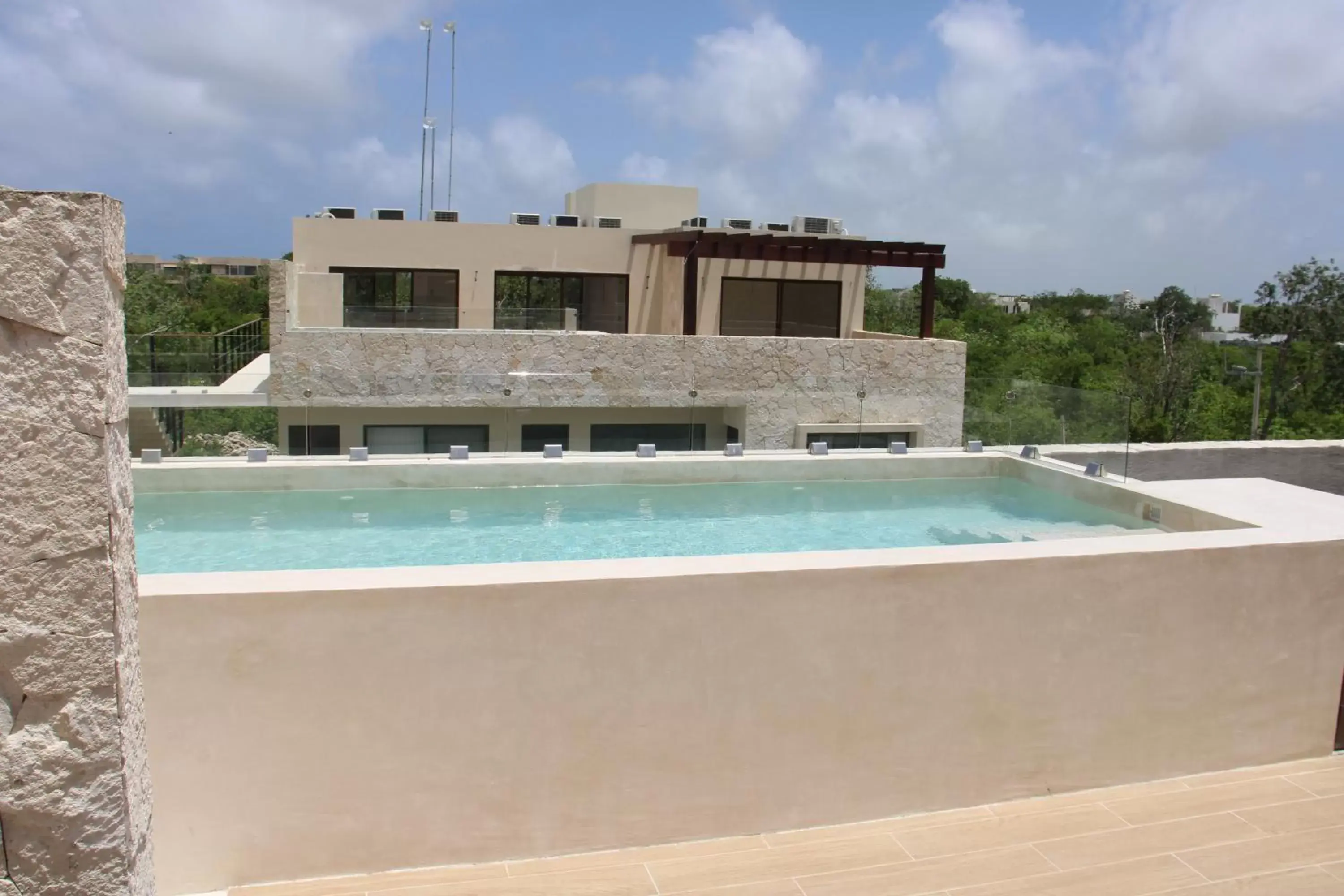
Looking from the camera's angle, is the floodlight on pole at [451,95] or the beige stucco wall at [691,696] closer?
the beige stucco wall at [691,696]

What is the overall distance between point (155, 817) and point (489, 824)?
1383 millimetres

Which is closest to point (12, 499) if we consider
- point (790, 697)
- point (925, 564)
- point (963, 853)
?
point (790, 697)

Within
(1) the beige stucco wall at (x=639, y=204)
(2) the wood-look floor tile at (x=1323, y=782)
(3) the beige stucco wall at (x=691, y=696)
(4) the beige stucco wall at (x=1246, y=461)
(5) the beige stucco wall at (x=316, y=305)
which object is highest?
(1) the beige stucco wall at (x=639, y=204)

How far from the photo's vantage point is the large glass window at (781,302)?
2361 cm

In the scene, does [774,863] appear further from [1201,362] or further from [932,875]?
[1201,362]

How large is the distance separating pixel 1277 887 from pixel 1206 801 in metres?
0.84

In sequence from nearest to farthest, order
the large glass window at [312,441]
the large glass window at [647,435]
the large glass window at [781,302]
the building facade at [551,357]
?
the large glass window at [312,441] → the building facade at [551,357] → the large glass window at [647,435] → the large glass window at [781,302]

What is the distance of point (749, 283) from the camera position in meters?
23.8

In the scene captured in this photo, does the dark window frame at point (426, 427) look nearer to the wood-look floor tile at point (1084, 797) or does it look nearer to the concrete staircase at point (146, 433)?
the concrete staircase at point (146, 433)

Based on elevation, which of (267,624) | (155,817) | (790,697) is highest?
(267,624)

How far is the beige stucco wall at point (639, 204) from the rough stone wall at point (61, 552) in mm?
23578

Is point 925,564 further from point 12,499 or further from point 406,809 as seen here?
point 12,499

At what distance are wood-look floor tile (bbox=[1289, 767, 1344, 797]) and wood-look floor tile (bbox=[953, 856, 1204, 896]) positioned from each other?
1.37 meters

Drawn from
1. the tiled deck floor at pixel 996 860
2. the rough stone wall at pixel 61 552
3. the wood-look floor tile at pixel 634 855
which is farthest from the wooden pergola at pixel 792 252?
the rough stone wall at pixel 61 552
